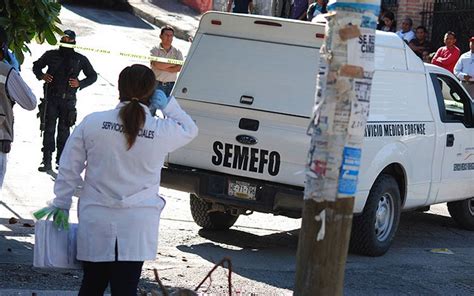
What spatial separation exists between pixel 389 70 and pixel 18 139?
260 inches

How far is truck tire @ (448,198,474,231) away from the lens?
468 inches

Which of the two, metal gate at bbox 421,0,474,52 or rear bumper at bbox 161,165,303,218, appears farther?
metal gate at bbox 421,0,474,52

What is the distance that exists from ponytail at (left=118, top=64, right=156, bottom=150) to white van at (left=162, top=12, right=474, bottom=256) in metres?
3.94

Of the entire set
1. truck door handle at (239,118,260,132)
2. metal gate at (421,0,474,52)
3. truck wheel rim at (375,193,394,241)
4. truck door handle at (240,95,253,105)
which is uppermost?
metal gate at (421,0,474,52)

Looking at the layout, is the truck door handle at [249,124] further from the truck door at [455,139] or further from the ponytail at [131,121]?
the ponytail at [131,121]

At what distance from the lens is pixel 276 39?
382 inches

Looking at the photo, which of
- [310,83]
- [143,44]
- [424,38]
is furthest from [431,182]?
[143,44]

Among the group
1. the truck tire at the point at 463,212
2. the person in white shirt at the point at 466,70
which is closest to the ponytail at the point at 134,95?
the truck tire at the point at 463,212

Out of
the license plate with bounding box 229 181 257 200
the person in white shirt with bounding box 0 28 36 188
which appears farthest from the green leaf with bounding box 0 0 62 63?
the license plate with bounding box 229 181 257 200

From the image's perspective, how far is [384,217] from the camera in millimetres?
10000

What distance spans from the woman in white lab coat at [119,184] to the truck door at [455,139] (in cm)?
610

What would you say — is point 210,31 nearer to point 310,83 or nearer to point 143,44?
point 310,83

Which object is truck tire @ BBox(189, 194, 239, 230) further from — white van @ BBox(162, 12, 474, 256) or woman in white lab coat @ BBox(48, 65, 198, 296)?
woman in white lab coat @ BBox(48, 65, 198, 296)

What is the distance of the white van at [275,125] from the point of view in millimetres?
9297
